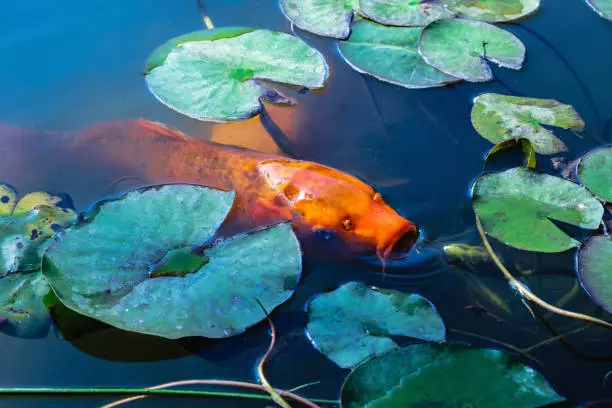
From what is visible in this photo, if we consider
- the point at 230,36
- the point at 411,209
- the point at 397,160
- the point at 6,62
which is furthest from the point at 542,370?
the point at 6,62

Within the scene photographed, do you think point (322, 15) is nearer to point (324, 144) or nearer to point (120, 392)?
point (324, 144)

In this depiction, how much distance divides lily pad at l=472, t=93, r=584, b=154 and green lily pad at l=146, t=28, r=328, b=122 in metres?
0.75

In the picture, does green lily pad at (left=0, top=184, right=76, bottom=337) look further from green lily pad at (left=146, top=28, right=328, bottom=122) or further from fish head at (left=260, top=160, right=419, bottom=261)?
fish head at (left=260, top=160, right=419, bottom=261)

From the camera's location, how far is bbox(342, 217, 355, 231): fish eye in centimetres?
191

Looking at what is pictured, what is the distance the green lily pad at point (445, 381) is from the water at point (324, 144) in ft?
0.51

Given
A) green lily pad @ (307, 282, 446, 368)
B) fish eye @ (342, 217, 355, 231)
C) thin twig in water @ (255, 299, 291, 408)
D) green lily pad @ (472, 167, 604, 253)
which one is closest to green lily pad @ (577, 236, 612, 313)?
green lily pad @ (472, 167, 604, 253)

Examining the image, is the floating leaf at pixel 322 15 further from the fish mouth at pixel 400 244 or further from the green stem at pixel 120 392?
the green stem at pixel 120 392

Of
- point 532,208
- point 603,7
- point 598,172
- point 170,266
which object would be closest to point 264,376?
point 170,266

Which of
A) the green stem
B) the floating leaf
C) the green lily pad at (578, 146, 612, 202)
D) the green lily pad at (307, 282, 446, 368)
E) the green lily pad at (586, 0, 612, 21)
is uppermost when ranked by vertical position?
the green lily pad at (586, 0, 612, 21)

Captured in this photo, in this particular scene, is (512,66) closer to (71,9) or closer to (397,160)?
(397,160)

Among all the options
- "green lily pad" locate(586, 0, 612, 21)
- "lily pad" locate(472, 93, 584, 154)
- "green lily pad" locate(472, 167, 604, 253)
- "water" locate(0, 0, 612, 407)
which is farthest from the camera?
"green lily pad" locate(586, 0, 612, 21)

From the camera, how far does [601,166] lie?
80.4 inches

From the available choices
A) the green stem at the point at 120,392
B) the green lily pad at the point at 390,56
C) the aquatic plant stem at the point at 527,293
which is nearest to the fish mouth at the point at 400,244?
the aquatic plant stem at the point at 527,293

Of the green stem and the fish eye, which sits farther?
the fish eye
